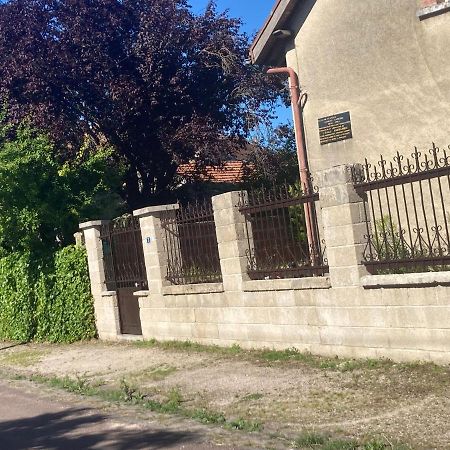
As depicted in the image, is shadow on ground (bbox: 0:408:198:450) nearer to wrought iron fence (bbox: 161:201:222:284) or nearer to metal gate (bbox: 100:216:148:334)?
wrought iron fence (bbox: 161:201:222:284)

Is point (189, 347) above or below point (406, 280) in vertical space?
below

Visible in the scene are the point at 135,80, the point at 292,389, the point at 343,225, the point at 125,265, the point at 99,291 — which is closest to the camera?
the point at 292,389

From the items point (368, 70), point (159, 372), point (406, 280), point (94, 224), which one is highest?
point (368, 70)

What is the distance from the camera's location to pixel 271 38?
43.4ft

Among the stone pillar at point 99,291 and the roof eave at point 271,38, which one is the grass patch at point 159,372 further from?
the roof eave at point 271,38

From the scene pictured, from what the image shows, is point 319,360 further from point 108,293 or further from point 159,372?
point 108,293

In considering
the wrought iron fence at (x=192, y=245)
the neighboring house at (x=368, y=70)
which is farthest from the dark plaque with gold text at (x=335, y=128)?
the wrought iron fence at (x=192, y=245)

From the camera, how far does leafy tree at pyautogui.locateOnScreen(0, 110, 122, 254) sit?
1345cm

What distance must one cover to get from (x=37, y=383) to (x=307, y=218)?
4.54 meters

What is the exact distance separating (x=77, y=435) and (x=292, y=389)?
7.56ft

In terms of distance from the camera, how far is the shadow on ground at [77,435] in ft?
20.7

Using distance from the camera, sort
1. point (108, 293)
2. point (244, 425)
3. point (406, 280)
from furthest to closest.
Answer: point (108, 293) < point (406, 280) < point (244, 425)

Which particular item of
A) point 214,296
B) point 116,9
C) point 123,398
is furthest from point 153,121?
point 123,398

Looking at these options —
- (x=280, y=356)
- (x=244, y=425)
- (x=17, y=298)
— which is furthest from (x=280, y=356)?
(x=17, y=298)
